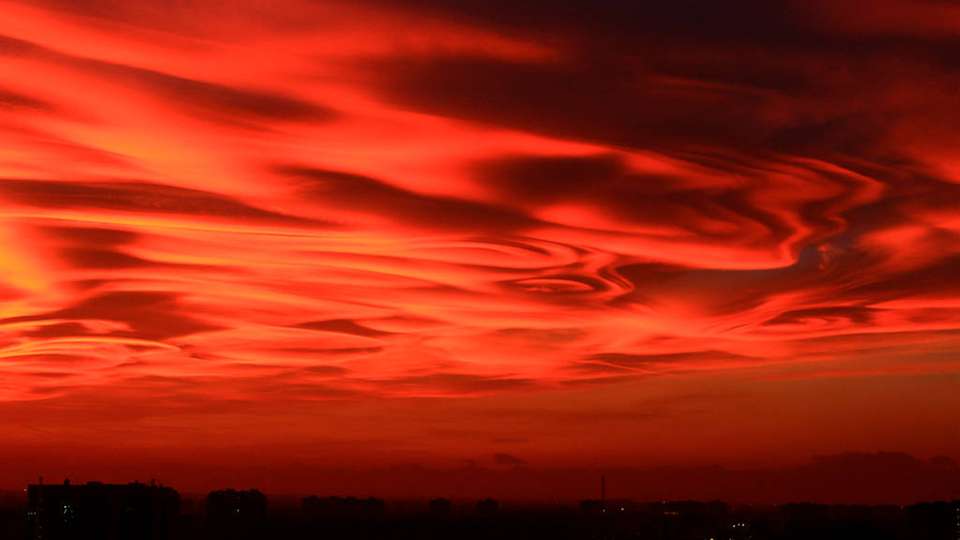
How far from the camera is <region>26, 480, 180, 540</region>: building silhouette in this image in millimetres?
100125

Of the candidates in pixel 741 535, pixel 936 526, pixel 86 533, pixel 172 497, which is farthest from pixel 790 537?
pixel 86 533

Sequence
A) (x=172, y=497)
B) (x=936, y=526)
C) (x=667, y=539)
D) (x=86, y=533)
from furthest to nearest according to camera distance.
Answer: (x=667, y=539)
(x=936, y=526)
(x=172, y=497)
(x=86, y=533)

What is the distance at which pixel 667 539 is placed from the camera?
197 m

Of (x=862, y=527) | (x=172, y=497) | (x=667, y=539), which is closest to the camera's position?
(x=172, y=497)

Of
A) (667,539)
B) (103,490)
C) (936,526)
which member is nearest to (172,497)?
(103,490)

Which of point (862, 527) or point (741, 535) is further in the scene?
point (741, 535)

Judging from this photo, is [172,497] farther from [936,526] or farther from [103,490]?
[936,526]

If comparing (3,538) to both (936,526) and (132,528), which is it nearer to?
(132,528)

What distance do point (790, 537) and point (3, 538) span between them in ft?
347

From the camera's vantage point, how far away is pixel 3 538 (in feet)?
604

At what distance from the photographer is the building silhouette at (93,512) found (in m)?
100

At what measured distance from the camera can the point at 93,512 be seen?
10131 centimetres

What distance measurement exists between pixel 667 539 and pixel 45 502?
114292mm

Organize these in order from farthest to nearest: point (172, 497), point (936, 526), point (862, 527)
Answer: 1. point (862, 527)
2. point (936, 526)
3. point (172, 497)
